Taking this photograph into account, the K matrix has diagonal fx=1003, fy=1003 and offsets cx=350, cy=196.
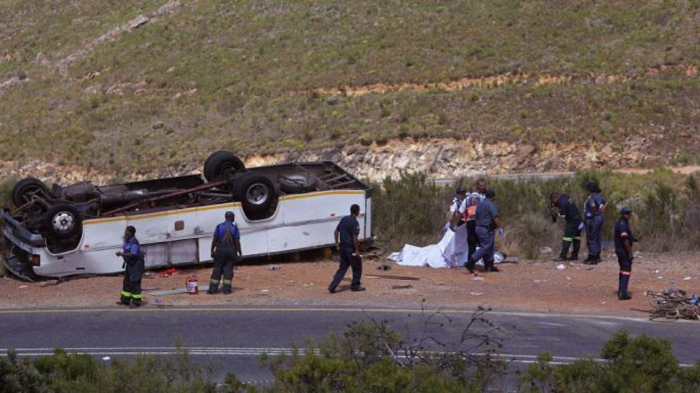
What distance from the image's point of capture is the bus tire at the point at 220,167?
20.4 m

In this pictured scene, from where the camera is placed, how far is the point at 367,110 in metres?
49.9

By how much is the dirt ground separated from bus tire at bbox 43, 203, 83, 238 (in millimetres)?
1039

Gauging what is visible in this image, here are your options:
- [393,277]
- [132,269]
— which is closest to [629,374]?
[132,269]

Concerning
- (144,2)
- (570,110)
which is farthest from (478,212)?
(144,2)

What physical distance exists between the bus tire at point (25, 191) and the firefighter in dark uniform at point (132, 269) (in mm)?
4182

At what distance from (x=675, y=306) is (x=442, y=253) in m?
5.74

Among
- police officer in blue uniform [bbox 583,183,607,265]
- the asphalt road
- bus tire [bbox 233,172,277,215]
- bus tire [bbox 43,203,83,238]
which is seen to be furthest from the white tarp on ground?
bus tire [bbox 43,203,83,238]

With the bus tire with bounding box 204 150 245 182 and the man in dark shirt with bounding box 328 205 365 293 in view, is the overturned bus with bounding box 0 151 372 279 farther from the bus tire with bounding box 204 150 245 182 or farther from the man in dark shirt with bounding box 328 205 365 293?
the man in dark shirt with bounding box 328 205 365 293

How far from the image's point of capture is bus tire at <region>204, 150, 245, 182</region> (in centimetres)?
2039

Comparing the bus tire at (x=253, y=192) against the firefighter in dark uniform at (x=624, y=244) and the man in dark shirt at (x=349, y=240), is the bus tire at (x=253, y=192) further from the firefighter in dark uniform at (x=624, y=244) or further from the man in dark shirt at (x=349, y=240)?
the firefighter in dark uniform at (x=624, y=244)

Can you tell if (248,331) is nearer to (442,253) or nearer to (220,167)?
(442,253)

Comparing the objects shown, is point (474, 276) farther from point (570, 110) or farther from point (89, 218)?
point (570, 110)

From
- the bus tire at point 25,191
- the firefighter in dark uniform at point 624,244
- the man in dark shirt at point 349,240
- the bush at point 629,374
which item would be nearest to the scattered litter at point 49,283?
the bus tire at point 25,191

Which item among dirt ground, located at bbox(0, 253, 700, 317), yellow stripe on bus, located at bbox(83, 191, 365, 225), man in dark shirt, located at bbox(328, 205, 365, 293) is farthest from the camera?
yellow stripe on bus, located at bbox(83, 191, 365, 225)
